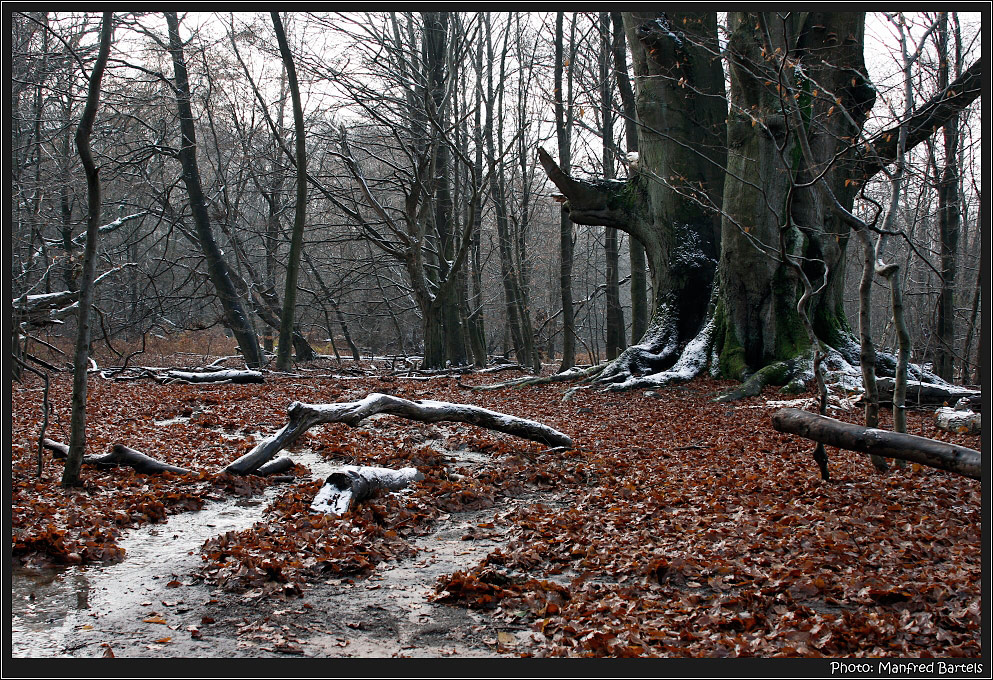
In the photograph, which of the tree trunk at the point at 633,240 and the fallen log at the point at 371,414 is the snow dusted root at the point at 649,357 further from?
the fallen log at the point at 371,414

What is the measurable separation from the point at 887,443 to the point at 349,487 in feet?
11.6

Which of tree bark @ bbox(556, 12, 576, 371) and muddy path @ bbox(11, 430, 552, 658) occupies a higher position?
tree bark @ bbox(556, 12, 576, 371)

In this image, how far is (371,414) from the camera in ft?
21.1

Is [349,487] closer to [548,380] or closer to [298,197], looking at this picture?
[548,380]

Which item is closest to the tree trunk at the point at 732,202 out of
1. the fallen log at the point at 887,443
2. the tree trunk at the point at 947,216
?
the tree trunk at the point at 947,216

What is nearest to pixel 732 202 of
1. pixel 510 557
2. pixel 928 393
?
pixel 928 393

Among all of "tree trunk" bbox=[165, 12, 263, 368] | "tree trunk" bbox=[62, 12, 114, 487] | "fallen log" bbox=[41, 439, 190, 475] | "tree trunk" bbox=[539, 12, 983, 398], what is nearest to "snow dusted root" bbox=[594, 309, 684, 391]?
"tree trunk" bbox=[539, 12, 983, 398]

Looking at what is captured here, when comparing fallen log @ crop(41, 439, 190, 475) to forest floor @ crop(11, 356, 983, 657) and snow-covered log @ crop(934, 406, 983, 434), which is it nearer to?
forest floor @ crop(11, 356, 983, 657)

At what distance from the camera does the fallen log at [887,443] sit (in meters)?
3.31

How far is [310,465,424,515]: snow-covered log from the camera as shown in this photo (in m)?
5.01

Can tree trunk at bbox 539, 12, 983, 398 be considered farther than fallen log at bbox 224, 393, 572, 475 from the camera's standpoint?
Yes

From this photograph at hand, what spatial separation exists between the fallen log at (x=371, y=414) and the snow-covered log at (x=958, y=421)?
397 centimetres

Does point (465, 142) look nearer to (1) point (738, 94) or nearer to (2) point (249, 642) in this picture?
(1) point (738, 94)

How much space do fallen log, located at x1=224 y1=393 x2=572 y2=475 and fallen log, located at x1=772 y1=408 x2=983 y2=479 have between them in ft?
9.92
